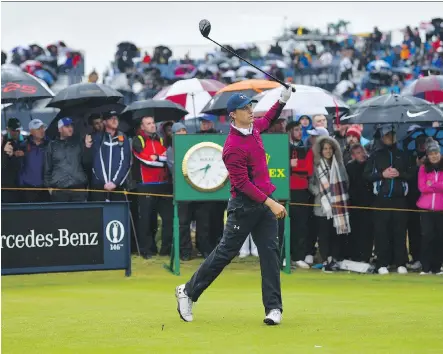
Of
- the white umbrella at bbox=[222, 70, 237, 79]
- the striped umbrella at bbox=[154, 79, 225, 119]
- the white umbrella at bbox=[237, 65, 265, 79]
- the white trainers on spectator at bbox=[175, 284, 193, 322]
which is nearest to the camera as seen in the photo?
the white trainers on spectator at bbox=[175, 284, 193, 322]

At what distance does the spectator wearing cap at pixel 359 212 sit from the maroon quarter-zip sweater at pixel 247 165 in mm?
7006

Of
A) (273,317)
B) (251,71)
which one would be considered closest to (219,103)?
(273,317)

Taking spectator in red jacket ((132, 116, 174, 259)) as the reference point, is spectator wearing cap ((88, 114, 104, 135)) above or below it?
above

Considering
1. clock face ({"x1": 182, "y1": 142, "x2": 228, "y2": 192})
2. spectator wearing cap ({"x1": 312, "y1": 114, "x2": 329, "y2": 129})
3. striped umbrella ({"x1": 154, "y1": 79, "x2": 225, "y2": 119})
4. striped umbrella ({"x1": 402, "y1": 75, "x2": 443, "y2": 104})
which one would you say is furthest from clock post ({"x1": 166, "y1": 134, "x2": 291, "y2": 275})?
striped umbrella ({"x1": 154, "y1": 79, "x2": 225, "y2": 119})

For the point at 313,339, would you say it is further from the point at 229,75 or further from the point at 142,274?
the point at 229,75

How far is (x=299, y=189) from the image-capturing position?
684 inches

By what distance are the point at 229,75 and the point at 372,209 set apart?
70.6 feet

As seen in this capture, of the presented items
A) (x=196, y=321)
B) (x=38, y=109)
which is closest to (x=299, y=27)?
(x=38, y=109)

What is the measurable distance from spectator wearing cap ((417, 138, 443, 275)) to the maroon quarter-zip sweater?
6.23 m

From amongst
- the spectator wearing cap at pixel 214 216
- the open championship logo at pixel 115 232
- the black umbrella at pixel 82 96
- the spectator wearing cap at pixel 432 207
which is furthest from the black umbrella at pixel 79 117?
the spectator wearing cap at pixel 432 207

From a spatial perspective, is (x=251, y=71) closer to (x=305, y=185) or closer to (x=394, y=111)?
(x=305, y=185)

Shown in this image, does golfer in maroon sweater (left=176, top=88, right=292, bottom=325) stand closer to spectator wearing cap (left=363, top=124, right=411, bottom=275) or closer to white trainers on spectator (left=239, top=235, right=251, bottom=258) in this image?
spectator wearing cap (left=363, top=124, right=411, bottom=275)

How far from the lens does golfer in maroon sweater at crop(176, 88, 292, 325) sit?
1013 cm

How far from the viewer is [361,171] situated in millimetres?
17094
